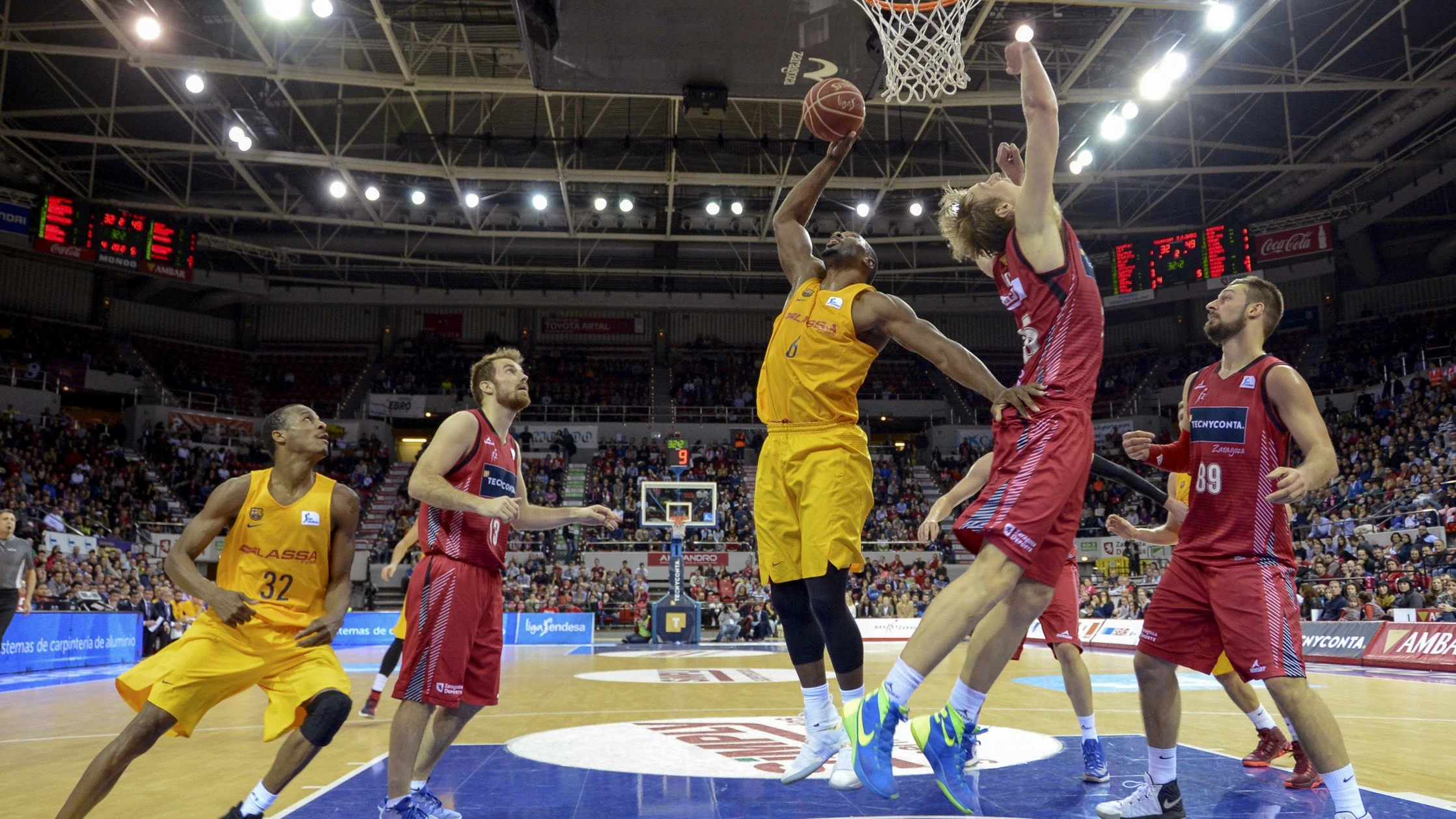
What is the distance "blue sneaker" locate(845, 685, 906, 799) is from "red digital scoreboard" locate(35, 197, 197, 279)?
25.3 meters

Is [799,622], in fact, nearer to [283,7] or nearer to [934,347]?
[934,347]

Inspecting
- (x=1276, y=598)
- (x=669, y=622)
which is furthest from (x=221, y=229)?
(x=1276, y=598)

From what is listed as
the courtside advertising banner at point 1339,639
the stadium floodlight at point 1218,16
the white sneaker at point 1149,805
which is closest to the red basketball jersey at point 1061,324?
the white sneaker at point 1149,805

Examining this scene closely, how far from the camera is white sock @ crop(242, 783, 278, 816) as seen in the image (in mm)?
4031

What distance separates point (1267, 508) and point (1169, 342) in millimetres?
36202

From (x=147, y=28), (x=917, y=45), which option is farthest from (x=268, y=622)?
(x=147, y=28)

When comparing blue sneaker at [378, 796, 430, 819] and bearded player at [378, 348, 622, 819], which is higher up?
bearded player at [378, 348, 622, 819]

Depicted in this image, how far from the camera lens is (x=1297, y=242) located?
26688 millimetres

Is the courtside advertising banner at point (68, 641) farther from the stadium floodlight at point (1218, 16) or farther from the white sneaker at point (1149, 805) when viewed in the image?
the stadium floodlight at point (1218, 16)

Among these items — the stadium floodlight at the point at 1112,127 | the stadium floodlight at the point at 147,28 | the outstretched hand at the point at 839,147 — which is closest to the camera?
the outstretched hand at the point at 839,147

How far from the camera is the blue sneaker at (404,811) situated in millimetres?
4066

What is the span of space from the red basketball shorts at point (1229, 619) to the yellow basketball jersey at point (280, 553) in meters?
3.76

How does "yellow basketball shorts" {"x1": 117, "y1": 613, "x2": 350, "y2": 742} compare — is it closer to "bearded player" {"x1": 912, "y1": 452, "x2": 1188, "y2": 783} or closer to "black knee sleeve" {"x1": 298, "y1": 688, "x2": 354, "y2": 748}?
"black knee sleeve" {"x1": 298, "y1": 688, "x2": 354, "y2": 748}

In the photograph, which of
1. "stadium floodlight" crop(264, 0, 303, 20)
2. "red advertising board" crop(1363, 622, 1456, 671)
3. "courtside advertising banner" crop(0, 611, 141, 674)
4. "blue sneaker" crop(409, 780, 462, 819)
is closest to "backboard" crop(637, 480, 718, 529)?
"courtside advertising banner" crop(0, 611, 141, 674)
